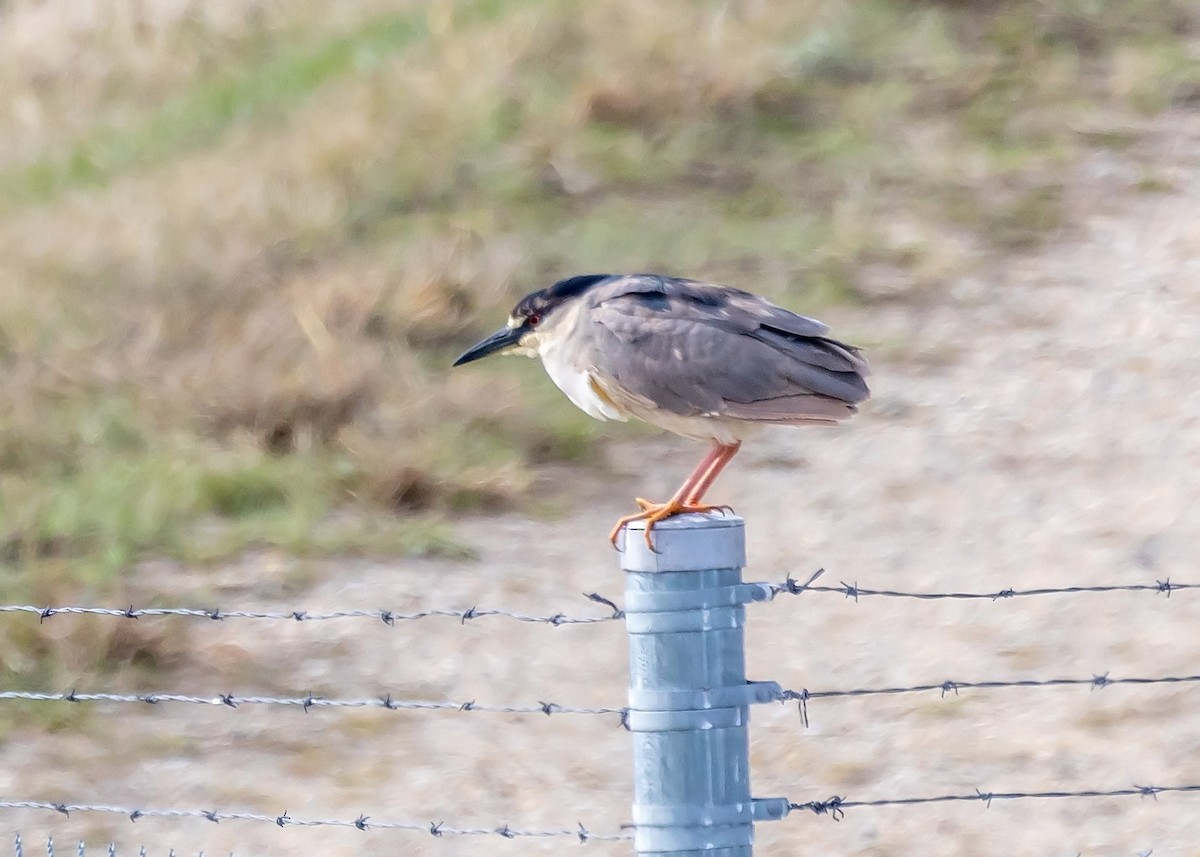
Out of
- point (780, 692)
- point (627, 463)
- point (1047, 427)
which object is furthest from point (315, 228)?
point (780, 692)

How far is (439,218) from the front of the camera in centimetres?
1159

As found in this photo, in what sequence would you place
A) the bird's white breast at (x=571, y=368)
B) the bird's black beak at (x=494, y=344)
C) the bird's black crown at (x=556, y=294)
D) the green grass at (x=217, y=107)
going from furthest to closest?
1. the green grass at (x=217, y=107)
2. the bird's black beak at (x=494, y=344)
3. the bird's black crown at (x=556, y=294)
4. the bird's white breast at (x=571, y=368)

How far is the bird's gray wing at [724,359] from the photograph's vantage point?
177 inches

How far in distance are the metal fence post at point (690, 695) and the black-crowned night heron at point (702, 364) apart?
117cm

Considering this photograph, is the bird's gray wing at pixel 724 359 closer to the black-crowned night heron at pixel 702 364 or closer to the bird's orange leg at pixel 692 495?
the black-crowned night heron at pixel 702 364

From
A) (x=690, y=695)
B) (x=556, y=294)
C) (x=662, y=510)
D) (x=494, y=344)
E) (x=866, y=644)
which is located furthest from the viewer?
(x=866, y=644)

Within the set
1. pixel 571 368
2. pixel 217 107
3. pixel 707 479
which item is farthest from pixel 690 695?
pixel 217 107

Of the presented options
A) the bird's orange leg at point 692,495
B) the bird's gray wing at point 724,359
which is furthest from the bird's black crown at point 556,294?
the bird's orange leg at point 692,495

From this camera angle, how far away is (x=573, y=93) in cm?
1253

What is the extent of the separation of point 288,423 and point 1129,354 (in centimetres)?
481

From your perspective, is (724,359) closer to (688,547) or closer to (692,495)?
(692,495)

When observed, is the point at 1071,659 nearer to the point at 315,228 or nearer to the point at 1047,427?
the point at 1047,427

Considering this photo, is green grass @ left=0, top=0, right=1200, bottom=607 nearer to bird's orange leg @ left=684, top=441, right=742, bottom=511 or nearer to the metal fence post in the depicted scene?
bird's orange leg @ left=684, top=441, right=742, bottom=511

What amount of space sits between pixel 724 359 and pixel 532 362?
18.7 ft
